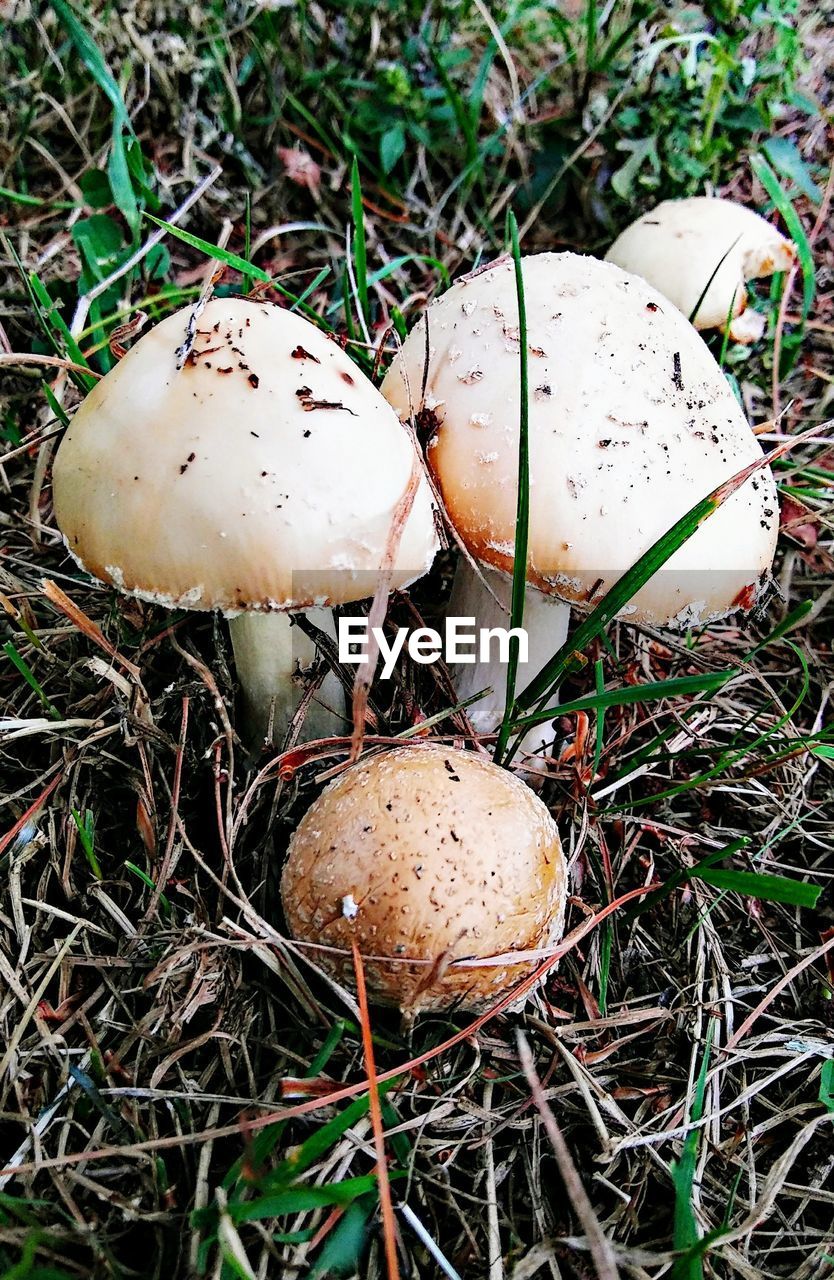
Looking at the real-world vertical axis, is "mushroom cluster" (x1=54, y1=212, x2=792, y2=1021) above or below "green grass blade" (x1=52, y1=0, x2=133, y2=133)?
below

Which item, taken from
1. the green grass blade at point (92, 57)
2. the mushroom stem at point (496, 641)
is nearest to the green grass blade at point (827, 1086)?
the mushroom stem at point (496, 641)

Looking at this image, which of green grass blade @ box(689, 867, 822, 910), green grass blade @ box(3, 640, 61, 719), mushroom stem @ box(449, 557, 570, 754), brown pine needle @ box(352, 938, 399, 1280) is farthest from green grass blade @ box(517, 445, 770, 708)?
green grass blade @ box(3, 640, 61, 719)

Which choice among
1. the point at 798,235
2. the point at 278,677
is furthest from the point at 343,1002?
the point at 798,235

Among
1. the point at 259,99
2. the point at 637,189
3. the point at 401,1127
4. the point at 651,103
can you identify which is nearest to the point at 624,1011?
the point at 401,1127

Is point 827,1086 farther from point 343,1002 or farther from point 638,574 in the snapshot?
point 638,574

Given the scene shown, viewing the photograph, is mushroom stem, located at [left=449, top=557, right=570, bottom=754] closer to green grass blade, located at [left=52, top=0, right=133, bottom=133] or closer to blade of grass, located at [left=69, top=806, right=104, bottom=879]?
blade of grass, located at [left=69, top=806, right=104, bottom=879]

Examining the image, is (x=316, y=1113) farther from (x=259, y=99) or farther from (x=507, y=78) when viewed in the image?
(x=507, y=78)

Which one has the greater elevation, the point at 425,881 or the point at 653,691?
the point at 653,691
